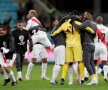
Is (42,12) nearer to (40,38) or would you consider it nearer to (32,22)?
(40,38)

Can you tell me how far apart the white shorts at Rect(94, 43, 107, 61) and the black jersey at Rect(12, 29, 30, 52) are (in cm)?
250

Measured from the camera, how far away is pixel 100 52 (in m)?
26.0

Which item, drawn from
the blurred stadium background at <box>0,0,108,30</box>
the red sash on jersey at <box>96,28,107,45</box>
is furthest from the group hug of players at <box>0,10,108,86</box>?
the blurred stadium background at <box>0,0,108,30</box>

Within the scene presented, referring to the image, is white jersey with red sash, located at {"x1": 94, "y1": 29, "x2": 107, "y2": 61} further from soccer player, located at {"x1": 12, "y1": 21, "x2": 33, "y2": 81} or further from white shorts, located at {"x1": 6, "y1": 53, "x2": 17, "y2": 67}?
white shorts, located at {"x1": 6, "y1": 53, "x2": 17, "y2": 67}

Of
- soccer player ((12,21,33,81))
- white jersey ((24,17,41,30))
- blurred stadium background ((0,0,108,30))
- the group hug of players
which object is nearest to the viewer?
the group hug of players

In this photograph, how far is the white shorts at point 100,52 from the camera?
1018 inches

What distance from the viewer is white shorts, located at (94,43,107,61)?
1018 inches

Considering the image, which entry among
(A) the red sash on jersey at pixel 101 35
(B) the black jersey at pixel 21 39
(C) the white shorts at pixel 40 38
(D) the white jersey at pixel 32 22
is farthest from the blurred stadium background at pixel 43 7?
(A) the red sash on jersey at pixel 101 35

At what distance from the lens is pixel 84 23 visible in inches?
936

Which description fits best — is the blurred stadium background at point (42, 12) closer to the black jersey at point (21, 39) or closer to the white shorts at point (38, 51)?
the black jersey at point (21, 39)

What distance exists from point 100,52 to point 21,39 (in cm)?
292

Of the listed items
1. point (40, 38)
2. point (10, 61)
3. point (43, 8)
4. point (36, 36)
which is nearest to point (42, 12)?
point (43, 8)

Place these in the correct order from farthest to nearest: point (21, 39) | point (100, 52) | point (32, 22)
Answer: point (32, 22) < point (21, 39) < point (100, 52)

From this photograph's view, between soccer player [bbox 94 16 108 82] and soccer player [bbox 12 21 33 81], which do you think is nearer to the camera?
soccer player [bbox 94 16 108 82]
